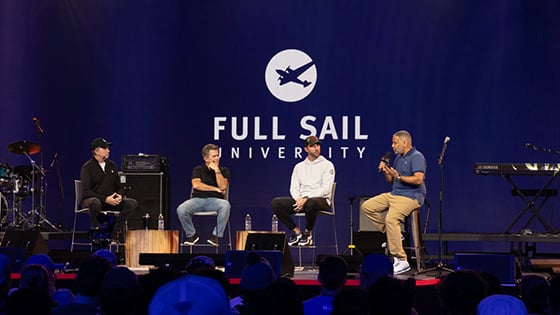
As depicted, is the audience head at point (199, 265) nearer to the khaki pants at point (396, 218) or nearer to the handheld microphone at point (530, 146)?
the khaki pants at point (396, 218)

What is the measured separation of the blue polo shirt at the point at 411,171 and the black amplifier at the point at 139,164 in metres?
3.13

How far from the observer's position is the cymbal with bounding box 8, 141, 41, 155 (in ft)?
33.4

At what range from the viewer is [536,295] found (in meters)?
3.55

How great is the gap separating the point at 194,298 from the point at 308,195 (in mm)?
7823

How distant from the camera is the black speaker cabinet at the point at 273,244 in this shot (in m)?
7.31

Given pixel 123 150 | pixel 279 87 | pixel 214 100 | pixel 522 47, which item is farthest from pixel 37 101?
pixel 522 47

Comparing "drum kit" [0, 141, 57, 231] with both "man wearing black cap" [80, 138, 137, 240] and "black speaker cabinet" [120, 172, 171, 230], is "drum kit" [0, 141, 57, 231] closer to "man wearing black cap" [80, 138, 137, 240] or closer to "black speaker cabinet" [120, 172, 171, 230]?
"black speaker cabinet" [120, 172, 171, 230]

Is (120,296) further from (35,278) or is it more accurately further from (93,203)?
(93,203)

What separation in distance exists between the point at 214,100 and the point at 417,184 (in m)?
3.51

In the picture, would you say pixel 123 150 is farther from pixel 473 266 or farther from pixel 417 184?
pixel 473 266

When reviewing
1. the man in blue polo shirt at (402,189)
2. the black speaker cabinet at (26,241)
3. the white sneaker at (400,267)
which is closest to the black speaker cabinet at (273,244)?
the white sneaker at (400,267)

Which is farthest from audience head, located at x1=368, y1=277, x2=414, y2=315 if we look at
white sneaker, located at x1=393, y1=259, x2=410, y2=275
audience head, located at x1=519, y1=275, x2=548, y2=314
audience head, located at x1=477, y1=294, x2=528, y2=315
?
white sneaker, located at x1=393, y1=259, x2=410, y2=275

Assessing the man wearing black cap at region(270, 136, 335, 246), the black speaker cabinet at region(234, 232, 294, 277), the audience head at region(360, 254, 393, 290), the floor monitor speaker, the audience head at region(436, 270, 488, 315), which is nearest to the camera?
the audience head at region(436, 270, 488, 315)

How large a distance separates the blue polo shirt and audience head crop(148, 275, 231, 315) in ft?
22.4
